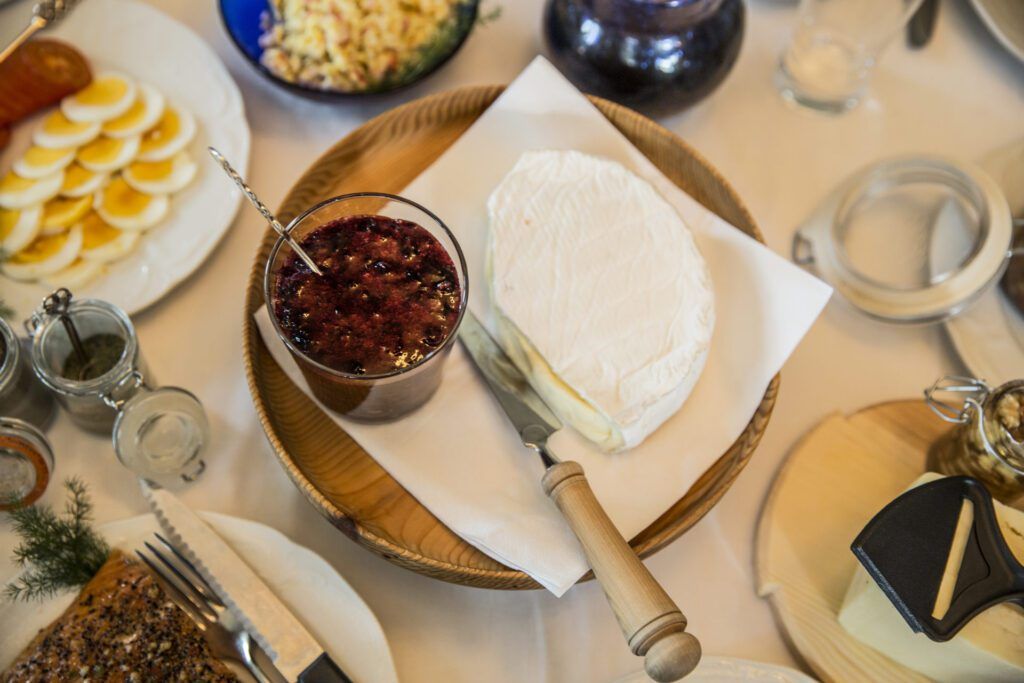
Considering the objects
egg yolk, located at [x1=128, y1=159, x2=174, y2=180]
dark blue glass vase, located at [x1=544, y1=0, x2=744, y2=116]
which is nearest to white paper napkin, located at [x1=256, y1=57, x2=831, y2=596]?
dark blue glass vase, located at [x1=544, y1=0, x2=744, y2=116]

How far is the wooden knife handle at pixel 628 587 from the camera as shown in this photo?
1.11 m

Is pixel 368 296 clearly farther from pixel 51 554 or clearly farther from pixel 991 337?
pixel 991 337

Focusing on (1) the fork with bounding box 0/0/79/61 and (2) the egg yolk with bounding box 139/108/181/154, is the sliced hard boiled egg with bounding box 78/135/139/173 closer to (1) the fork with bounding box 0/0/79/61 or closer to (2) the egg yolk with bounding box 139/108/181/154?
(2) the egg yolk with bounding box 139/108/181/154

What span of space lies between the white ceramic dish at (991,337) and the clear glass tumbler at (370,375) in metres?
1.03

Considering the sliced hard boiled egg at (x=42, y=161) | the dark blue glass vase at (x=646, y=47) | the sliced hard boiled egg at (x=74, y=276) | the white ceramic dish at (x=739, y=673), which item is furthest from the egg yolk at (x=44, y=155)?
the white ceramic dish at (x=739, y=673)

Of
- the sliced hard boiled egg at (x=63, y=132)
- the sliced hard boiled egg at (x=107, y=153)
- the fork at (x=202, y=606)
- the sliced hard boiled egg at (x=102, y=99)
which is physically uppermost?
the sliced hard boiled egg at (x=102, y=99)

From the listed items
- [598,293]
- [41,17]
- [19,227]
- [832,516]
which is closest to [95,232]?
[19,227]

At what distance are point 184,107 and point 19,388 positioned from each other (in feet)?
2.21

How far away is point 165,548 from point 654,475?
824 millimetres

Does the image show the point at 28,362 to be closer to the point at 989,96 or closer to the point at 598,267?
the point at 598,267

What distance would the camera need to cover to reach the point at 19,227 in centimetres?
157

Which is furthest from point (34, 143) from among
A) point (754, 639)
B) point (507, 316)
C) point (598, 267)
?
point (754, 639)

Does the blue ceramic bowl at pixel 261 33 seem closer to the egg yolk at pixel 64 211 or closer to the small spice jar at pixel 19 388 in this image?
the egg yolk at pixel 64 211

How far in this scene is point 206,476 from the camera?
153 centimetres
